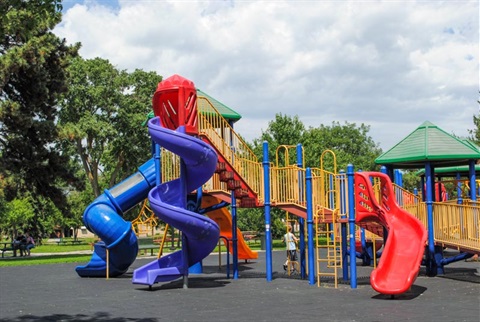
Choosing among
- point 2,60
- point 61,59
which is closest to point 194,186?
point 2,60

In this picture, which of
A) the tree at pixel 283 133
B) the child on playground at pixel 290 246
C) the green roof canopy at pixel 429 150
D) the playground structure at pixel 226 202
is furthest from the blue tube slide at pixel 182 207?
the tree at pixel 283 133

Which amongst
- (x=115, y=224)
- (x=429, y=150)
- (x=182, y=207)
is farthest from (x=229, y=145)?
(x=429, y=150)

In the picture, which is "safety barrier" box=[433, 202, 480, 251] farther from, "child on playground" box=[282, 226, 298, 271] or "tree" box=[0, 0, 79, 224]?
"tree" box=[0, 0, 79, 224]

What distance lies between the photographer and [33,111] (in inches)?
1330

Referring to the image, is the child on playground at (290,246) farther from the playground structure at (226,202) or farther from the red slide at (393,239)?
the red slide at (393,239)

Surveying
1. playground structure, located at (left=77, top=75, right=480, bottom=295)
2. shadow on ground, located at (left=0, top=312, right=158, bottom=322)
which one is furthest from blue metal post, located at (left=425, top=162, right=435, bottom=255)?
shadow on ground, located at (left=0, top=312, right=158, bottom=322)

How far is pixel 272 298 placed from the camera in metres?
14.4

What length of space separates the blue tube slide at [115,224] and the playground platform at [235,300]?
27.9 inches

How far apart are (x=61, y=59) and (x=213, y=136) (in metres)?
18.3

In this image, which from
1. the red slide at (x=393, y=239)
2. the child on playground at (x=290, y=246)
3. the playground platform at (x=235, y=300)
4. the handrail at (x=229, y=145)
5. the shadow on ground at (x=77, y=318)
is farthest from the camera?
the child on playground at (x=290, y=246)

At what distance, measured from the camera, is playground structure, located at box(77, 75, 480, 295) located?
16.4 metres

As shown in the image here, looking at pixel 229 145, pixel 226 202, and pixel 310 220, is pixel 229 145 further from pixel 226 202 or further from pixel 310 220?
pixel 310 220

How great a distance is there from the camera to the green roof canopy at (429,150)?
64.0 ft

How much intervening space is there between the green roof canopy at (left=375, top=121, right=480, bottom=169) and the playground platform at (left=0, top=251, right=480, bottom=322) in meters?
3.59
